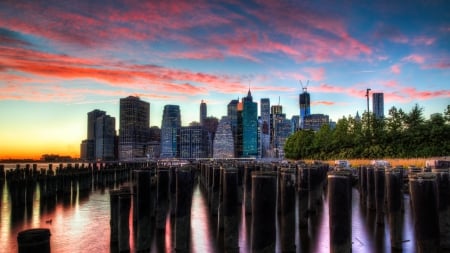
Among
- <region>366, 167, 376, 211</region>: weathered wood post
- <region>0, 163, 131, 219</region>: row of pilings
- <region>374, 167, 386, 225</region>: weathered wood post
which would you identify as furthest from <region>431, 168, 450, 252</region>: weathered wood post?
<region>0, 163, 131, 219</region>: row of pilings

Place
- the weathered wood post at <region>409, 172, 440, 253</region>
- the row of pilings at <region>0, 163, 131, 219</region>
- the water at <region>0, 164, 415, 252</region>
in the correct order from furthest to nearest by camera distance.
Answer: the row of pilings at <region>0, 163, 131, 219</region> → the water at <region>0, 164, 415, 252</region> → the weathered wood post at <region>409, 172, 440, 253</region>

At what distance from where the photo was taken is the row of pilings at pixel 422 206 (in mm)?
9336

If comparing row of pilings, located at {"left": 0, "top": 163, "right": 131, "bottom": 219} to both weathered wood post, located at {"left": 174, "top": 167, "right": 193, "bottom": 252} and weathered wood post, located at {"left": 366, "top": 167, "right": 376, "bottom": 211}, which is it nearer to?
weathered wood post, located at {"left": 174, "top": 167, "right": 193, "bottom": 252}

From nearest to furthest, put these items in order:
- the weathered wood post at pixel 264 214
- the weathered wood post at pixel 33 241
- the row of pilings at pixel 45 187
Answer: the weathered wood post at pixel 33 241, the weathered wood post at pixel 264 214, the row of pilings at pixel 45 187

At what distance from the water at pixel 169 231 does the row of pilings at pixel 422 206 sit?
36.8 inches

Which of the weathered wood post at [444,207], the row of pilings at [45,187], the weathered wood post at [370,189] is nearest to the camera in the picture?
the weathered wood post at [444,207]

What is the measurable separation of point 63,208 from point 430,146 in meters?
45.3

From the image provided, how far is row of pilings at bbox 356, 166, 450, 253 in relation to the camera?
9336mm

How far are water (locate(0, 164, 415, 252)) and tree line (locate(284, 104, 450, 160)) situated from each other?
28.3 metres

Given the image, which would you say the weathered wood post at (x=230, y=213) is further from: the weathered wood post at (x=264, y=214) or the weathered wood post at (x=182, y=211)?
the weathered wood post at (x=264, y=214)

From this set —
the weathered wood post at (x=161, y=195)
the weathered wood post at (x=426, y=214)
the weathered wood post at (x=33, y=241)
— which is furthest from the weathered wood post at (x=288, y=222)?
the weathered wood post at (x=33, y=241)

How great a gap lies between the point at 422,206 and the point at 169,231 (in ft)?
34.0

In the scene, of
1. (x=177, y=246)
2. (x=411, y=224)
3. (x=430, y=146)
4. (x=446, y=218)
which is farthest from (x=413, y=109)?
(x=177, y=246)

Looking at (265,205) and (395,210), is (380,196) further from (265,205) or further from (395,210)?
(265,205)
